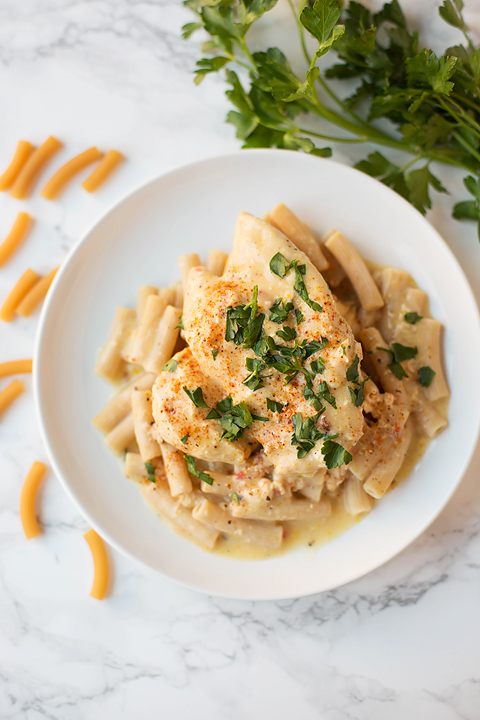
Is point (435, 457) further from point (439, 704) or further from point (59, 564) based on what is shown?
point (59, 564)

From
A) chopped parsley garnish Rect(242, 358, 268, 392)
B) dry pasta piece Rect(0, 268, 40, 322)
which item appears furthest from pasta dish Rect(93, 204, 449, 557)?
dry pasta piece Rect(0, 268, 40, 322)

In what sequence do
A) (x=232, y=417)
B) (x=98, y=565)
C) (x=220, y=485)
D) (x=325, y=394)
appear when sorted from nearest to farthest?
(x=325, y=394) < (x=232, y=417) < (x=220, y=485) < (x=98, y=565)

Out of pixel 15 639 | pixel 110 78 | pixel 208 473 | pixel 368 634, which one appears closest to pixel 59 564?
pixel 15 639

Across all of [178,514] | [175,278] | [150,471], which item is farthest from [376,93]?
[178,514]

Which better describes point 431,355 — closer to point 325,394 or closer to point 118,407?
point 325,394

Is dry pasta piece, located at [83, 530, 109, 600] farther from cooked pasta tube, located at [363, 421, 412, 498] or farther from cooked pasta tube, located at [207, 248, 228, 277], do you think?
cooked pasta tube, located at [207, 248, 228, 277]
